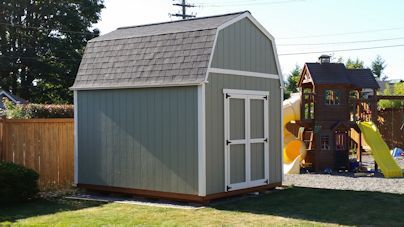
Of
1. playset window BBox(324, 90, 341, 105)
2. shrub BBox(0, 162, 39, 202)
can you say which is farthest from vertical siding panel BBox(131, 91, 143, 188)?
playset window BBox(324, 90, 341, 105)

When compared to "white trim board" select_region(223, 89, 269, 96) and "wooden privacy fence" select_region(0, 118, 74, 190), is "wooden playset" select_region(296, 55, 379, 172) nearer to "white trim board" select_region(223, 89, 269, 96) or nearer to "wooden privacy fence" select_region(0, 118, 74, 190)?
"white trim board" select_region(223, 89, 269, 96)

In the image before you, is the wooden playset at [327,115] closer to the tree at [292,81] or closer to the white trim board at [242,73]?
the white trim board at [242,73]

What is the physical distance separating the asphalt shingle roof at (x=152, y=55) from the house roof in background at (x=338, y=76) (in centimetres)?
622

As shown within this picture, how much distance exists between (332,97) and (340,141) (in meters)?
1.40

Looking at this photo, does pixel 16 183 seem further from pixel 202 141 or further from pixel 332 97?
pixel 332 97

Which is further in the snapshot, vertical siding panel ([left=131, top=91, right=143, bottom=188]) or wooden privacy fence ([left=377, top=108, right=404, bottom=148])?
wooden privacy fence ([left=377, top=108, right=404, bottom=148])

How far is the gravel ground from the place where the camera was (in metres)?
12.4

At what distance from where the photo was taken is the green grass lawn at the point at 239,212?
8227mm

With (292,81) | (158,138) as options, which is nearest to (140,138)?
(158,138)

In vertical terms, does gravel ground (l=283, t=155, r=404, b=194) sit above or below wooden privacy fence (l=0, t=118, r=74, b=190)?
below

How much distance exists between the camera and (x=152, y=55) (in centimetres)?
1076

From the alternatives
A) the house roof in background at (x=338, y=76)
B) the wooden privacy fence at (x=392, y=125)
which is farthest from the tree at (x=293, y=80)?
the house roof in background at (x=338, y=76)

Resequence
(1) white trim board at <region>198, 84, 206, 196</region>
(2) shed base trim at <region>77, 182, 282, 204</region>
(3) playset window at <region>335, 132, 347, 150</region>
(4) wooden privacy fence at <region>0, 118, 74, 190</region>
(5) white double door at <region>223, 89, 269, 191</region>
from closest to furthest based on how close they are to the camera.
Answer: (1) white trim board at <region>198, 84, 206, 196</region>, (2) shed base trim at <region>77, 182, 282, 204</region>, (5) white double door at <region>223, 89, 269, 191</region>, (4) wooden privacy fence at <region>0, 118, 74, 190</region>, (3) playset window at <region>335, 132, 347, 150</region>

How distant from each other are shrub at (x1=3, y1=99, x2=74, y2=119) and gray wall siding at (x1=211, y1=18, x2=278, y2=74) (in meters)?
6.10
